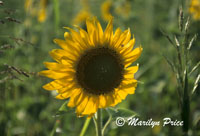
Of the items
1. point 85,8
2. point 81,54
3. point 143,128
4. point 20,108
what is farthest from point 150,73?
point 85,8

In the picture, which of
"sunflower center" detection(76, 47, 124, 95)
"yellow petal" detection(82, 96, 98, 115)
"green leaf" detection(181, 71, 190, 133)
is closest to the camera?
"green leaf" detection(181, 71, 190, 133)

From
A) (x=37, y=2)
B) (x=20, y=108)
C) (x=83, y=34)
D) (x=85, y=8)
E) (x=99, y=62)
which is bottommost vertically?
(x=20, y=108)

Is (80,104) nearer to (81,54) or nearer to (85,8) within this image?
(81,54)

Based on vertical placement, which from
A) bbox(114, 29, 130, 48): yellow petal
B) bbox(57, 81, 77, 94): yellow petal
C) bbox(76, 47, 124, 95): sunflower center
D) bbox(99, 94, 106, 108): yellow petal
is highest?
bbox(114, 29, 130, 48): yellow petal

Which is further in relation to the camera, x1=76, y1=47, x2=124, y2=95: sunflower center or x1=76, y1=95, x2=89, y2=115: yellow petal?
Answer: x1=76, y1=47, x2=124, y2=95: sunflower center

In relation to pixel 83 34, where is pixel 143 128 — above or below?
below

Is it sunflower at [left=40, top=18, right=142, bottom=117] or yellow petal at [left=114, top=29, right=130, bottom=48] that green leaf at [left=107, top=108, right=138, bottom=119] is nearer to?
sunflower at [left=40, top=18, right=142, bottom=117]

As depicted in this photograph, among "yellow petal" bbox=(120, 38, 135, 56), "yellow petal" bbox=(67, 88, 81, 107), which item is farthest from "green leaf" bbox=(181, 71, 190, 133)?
"yellow petal" bbox=(67, 88, 81, 107)

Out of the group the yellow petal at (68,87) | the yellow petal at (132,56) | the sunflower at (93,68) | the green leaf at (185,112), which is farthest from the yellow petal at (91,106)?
the green leaf at (185,112)
